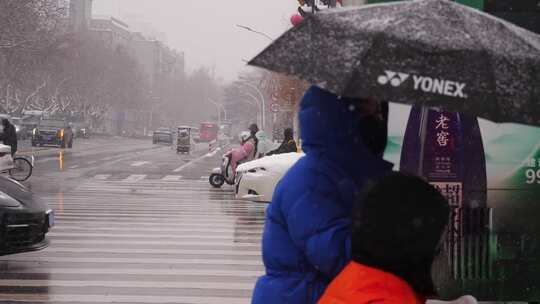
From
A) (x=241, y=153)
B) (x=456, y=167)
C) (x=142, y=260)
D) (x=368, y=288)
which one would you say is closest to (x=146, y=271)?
(x=142, y=260)

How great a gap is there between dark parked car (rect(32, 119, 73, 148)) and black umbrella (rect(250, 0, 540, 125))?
47673 millimetres

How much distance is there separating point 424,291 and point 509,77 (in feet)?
2.43

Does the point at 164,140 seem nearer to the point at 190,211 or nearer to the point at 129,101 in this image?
the point at 129,101

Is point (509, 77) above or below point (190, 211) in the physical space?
above

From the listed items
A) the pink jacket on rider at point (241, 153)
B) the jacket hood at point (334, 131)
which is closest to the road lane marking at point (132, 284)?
the jacket hood at point (334, 131)

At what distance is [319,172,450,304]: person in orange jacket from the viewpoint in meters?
2.34

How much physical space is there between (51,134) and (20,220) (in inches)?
1639

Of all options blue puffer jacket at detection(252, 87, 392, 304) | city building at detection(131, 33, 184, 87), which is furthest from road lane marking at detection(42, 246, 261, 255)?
city building at detection(131, 33, 184, 87)

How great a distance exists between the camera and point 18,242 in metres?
8.59

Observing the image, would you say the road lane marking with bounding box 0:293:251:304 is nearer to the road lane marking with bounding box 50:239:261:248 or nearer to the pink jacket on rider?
the road lane marking with bounding box 50:239:261:248

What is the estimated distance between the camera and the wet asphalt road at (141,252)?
767 cm

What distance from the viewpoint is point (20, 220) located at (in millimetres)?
8625

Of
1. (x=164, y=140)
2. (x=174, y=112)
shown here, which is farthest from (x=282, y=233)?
(x=174, y=112)

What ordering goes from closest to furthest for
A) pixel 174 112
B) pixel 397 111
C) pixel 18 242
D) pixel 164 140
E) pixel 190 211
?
pixel 397 111 < pixel 18 242 < pixel 190 211 < pixel 164 140 < pixel 174 112
